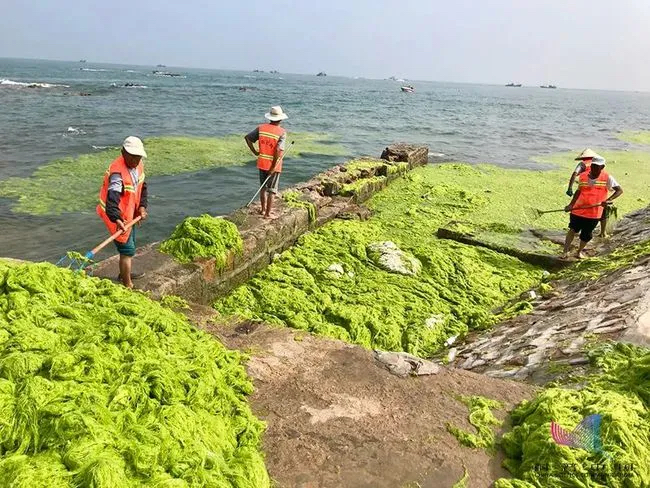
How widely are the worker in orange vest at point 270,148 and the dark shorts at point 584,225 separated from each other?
197 inches

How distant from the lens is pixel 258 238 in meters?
6.64

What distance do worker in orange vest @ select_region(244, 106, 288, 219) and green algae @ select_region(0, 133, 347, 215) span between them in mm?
5996

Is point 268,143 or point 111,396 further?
point 268,143

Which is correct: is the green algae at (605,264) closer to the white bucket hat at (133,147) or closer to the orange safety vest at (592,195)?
the orange safety vest at (592,195)

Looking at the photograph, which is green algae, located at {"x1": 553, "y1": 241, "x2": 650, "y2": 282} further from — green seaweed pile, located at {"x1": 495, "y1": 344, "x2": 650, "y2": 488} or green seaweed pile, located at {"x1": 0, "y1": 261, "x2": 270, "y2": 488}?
green seaweed pile, located at {"x1": 0, "y1": 261, "x2": 270, "y2": 488}

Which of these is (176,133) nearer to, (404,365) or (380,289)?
(380,289)

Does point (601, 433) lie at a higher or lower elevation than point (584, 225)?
lower

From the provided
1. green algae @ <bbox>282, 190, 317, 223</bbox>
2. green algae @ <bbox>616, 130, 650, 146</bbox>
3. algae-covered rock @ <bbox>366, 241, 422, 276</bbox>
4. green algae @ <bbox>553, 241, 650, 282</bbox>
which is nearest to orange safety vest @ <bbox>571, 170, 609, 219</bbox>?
green algae @ <bbox>553, 241, 650, 282</bbox>

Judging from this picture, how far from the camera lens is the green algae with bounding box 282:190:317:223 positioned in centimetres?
817

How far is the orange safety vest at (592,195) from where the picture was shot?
7.25 m

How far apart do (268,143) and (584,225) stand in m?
5.38

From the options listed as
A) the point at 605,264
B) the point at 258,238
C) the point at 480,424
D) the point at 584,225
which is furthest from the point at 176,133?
the point at 480,424

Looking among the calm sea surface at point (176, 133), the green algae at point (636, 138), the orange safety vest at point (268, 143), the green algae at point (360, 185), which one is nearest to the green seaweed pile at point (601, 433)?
the orange safety vest at point (268, 143)

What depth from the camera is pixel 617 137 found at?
31031 mm
